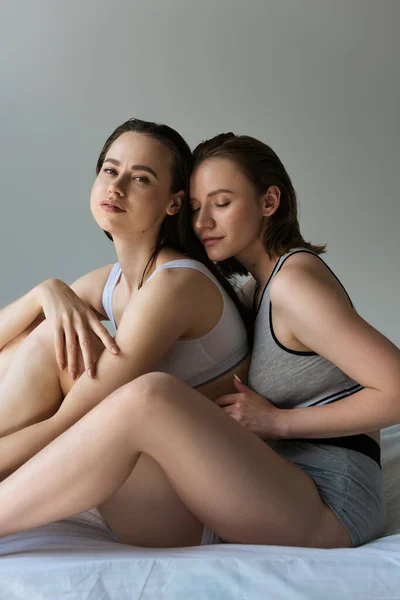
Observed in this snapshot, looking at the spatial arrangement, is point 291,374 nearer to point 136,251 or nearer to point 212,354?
point 212,354

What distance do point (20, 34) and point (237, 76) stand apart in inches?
43.1

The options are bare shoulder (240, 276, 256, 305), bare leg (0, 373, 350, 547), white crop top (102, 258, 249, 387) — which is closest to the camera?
bare leg (0, 373, 350, 547)

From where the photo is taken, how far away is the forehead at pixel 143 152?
1667mm

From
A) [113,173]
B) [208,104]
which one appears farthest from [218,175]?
[208,104]

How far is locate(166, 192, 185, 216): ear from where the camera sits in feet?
5.59

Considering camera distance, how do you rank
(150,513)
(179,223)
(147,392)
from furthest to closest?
(179,223) → (150,513) → (147,392)

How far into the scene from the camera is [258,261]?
1.68 metres

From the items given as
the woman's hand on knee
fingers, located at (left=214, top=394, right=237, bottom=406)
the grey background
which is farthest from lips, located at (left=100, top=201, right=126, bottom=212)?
the grey background

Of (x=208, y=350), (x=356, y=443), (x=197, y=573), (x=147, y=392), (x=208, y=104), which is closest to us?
(x=197, y=573)

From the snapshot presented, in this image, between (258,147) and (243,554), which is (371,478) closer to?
(243,554)

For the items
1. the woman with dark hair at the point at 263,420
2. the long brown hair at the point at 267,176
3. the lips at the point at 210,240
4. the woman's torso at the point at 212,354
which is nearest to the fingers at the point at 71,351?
the woman's torso at the point at 212,354

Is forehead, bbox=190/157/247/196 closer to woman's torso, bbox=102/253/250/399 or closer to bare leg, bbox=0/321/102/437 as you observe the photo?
woman's torso, bbox=102/253/250/399

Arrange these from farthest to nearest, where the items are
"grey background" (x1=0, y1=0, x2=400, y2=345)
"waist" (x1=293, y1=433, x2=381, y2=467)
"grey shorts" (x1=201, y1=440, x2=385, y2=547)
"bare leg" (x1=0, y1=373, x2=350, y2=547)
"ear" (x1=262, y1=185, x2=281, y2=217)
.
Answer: "grey background" (x1=0, y1=0, x2=400, y2=345) → "ear" (x1=262, y1=185, x2=281, y2=217) → "waist" (x1=293, y1=433, x2=381, y2=467) → "grey shorts" (x1=201, y1=440, x2=385, y2=547) → "bare leg" (x1=0, y1=373, x2=350, y2=547)

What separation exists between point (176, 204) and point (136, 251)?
0.15m
